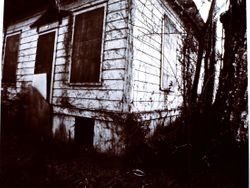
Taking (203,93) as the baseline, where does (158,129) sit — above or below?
below

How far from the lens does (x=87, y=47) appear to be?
2.25m

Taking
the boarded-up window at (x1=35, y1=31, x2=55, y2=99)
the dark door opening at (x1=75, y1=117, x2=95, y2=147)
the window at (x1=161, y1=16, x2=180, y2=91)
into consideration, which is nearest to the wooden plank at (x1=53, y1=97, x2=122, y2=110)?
the dark door opening at (x1=75, y1=117, x2=95, y2=147)

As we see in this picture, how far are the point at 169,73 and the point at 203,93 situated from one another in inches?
14.0

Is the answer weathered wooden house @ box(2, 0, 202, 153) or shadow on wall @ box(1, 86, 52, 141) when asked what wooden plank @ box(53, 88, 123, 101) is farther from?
shadow on wall @ box(1, 86, 52, 141)

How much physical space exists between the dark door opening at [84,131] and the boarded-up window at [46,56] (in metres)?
0.53

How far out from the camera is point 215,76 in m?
2.14

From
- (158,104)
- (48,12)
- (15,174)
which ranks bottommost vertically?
(15,174)

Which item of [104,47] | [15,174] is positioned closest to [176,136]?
[104,47]

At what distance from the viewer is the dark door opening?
2.13m

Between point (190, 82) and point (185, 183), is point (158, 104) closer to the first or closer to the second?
point (190, 82)

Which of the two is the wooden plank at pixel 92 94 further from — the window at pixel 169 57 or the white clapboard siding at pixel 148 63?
the window at pixel 169 57

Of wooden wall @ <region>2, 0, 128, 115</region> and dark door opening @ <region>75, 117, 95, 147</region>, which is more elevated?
wooden wall @ <region>2, 0, 128, 115</region>

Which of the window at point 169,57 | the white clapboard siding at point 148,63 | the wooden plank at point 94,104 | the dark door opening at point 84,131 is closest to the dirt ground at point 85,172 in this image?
the dark door opening at point 84,131

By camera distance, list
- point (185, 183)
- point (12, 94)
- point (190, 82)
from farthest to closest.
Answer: point (12, 94), point (190, 82), point (185, 183)
